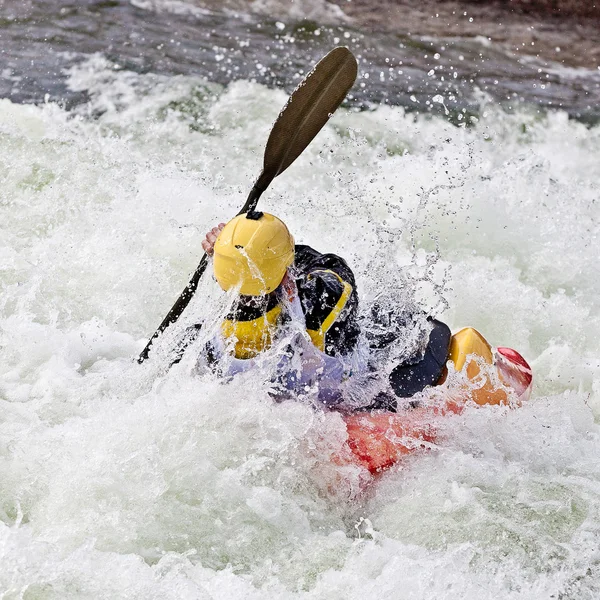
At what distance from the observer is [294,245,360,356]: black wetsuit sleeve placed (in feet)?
10.5

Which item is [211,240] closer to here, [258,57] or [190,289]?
[190,289]

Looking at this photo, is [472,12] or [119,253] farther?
[472,12]

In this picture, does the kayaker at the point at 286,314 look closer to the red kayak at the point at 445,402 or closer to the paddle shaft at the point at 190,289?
the red kayak at the point at 445,402

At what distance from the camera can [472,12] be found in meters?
9.38

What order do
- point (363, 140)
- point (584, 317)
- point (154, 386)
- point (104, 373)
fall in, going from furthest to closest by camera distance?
point (363, 140) → point (584, 317) → point (104, 373) → point (154, 386)

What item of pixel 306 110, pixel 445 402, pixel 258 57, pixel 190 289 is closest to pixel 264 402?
pixel 190 289

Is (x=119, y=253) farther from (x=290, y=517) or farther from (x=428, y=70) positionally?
(x=428, y=70)

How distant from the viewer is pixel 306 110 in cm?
395

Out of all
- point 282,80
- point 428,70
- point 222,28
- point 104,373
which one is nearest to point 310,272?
point 104,373

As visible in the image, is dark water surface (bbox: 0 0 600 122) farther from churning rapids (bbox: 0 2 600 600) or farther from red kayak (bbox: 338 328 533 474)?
red kayak (bbox: 338 328 533 474)

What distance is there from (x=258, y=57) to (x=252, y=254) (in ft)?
18.3

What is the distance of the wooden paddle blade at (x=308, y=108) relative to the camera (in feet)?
12.7

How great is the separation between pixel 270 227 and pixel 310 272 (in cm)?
31

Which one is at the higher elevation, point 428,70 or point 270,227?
point 270,227
